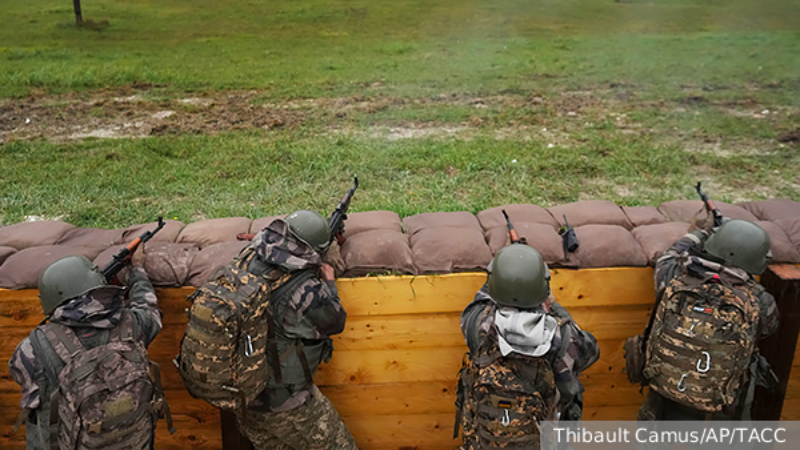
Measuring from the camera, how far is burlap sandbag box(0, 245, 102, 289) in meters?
3.33

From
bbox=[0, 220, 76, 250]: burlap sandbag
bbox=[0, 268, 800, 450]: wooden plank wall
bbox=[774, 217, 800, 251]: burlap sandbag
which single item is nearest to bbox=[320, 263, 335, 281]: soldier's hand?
bbox=[0, 268, 800, 450]: wooden plank wall

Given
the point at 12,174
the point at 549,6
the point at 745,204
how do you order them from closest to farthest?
the point at 745,204
the point at 12,174
the point at 549,6

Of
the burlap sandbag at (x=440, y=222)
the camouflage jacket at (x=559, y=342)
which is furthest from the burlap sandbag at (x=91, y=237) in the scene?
the camouflage jacket at (x=559, y=342)

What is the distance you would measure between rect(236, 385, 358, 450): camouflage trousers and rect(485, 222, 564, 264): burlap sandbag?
125 cm

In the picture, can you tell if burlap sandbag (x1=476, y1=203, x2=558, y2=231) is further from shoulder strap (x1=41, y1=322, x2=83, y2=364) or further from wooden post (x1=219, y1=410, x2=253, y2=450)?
shoulder strap (x1=41, y1=322, x2=83, y2=364)

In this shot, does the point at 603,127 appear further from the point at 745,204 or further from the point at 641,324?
the point at 641,324

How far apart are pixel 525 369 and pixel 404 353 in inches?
39.5

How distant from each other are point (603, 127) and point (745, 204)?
2909 millimetres

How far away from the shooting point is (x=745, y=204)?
4.07m

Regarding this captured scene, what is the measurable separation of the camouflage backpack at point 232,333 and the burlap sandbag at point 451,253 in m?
0.80

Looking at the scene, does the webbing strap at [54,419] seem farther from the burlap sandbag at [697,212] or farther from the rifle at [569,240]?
the burlap sandbag at [697,212]

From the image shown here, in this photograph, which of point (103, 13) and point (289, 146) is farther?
point (103, 13)

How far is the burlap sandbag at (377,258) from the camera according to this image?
11.5ft

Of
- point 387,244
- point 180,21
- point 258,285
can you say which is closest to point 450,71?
point 180,21
